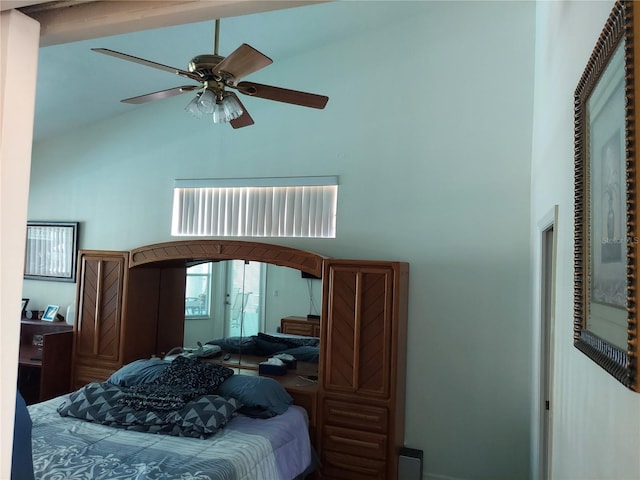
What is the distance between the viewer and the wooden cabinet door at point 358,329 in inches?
133

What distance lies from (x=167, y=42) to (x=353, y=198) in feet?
6.07

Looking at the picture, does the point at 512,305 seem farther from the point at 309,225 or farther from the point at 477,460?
the point at 309,225

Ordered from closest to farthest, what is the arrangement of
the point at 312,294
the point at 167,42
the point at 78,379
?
the point at 167,42 → the point at 312,294 → the point at 78,379

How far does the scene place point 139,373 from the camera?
3701 mm

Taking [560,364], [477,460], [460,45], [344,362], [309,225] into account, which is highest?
[460,45]

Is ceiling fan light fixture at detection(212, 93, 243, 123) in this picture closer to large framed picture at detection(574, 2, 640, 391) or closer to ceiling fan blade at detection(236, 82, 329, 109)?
ceiling fan blade at detection(236, 82, 329, 109)

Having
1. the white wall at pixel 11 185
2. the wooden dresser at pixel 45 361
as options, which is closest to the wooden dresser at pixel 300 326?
the wooden dresser at pixel 45 361

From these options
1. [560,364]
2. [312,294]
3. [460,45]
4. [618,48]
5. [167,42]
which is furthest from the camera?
[312,294]

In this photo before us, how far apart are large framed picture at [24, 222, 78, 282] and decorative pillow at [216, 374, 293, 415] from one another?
237 centimetres

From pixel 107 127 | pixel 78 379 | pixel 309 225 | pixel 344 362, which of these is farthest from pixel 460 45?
pixel 78 379

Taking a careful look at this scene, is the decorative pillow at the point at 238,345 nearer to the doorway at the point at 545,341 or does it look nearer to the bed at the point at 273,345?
the bed at the point at 273,345

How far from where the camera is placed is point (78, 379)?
170 inches

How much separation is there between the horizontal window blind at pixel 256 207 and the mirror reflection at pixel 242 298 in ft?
1.12

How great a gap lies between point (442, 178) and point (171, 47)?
2.31 m
